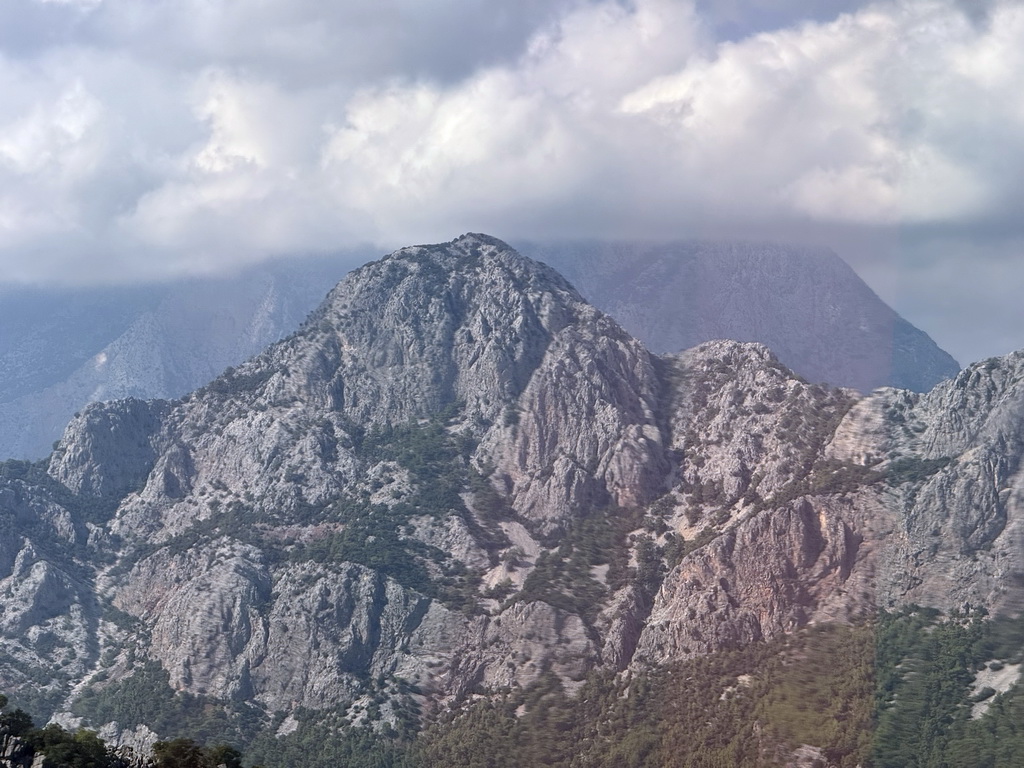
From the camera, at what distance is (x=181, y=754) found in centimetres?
17300

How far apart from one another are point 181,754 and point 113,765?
975 centimetres

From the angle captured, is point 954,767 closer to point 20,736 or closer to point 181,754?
point 181,754

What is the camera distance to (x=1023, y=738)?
656ft

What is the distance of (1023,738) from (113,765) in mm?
113744

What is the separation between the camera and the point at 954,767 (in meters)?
200

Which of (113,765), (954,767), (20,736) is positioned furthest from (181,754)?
(954,767)

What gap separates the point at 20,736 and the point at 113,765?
12625 mm

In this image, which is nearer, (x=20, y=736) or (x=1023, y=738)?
(x=20, y=736)

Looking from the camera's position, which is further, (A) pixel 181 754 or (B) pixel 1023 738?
(B) pixel 1023 738

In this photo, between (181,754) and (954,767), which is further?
(954,767)

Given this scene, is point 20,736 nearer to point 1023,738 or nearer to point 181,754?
point 181,754

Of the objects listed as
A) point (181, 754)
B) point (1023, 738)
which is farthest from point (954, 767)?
point (181, 754)

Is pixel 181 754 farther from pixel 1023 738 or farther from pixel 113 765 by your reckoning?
pixel 1023 738

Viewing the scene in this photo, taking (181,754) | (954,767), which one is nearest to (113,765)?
(181,754)
